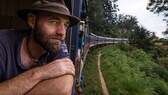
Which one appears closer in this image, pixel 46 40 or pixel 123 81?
pixel 46 40

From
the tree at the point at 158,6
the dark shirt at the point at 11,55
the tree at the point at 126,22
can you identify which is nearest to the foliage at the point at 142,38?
the tree at the point at 158,6

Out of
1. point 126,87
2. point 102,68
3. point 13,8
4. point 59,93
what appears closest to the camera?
point 59,93

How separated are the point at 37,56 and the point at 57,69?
0.26 metres

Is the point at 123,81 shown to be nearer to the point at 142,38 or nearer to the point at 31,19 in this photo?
the point at 31,19

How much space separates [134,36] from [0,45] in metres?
34.6

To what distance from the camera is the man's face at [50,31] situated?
213 centimetres

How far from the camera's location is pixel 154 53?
118 ft

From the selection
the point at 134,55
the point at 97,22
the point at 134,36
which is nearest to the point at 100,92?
the point at 134,55

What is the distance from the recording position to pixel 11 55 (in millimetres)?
2168

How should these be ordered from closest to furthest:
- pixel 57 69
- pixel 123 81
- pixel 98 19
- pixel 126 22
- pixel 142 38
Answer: pixel 57 69
pixel 123 81
pixel 142 38
pixel 98 19
pixel 126 22

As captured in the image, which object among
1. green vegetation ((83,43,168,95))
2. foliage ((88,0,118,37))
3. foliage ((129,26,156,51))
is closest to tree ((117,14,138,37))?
foliage ((88,0,118,37))


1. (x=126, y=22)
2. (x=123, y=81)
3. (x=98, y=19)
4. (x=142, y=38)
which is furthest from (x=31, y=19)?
(x=126, y=22)

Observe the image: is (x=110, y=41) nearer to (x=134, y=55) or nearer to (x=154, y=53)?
(x=154, y=53)

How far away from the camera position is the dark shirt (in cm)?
211
